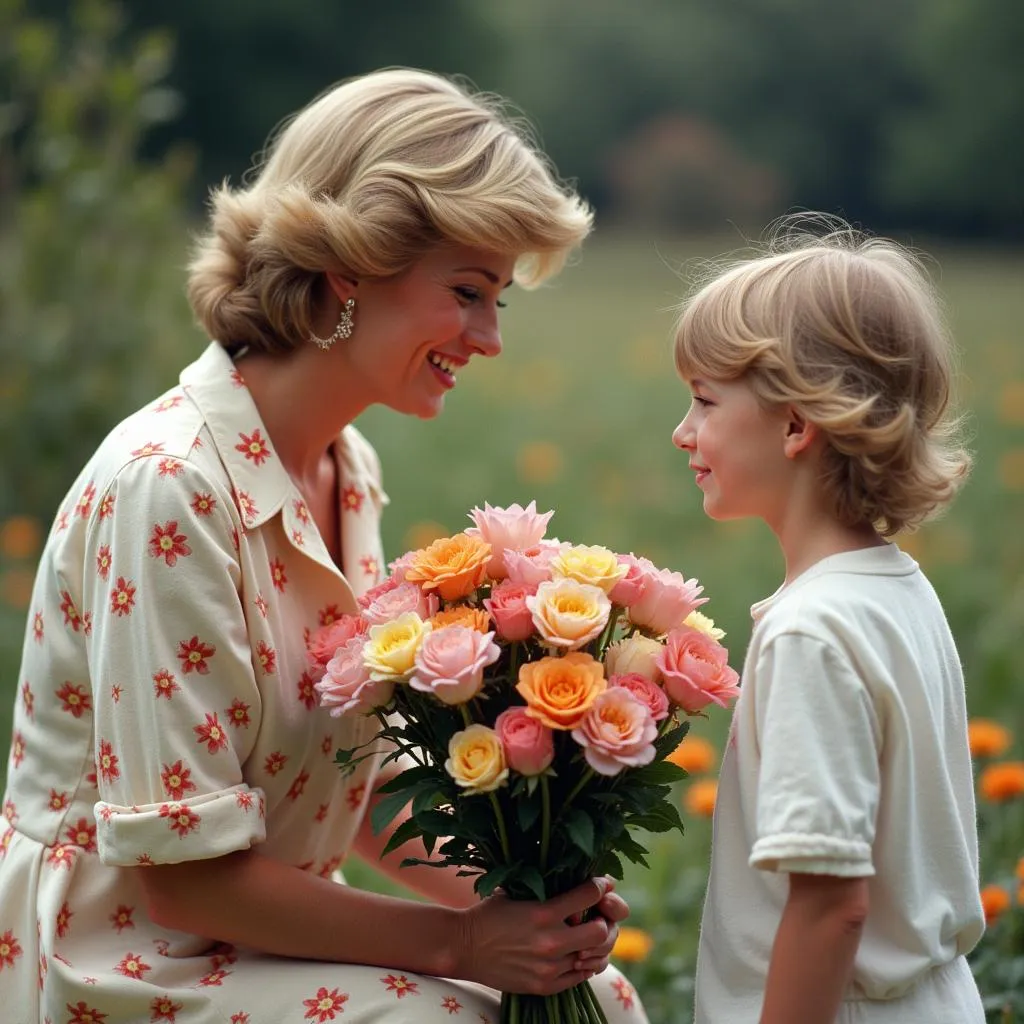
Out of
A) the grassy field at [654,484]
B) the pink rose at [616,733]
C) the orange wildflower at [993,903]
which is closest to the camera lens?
the pink rose at [616,733]

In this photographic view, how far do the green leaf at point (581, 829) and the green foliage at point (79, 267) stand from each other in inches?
138

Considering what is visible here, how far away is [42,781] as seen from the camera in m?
2.19

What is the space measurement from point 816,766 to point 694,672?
252mm

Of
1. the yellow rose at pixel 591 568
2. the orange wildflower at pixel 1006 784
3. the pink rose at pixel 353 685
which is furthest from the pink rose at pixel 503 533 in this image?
the orange wildflower at pixel 1006 784

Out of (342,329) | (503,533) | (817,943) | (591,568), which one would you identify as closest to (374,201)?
(342,329)

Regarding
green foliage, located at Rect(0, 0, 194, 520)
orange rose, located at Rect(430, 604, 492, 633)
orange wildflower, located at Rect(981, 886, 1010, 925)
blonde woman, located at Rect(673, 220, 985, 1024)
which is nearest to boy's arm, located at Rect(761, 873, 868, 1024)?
blonde woman, located at Rect(673, 220, 985, 1024)

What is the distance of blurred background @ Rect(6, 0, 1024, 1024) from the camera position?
181 inches

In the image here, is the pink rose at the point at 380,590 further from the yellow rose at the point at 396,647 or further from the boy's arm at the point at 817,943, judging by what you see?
the boy's arm at the point at 817,943

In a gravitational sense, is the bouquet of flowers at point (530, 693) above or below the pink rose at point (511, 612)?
below

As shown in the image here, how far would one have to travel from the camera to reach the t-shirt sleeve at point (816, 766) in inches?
63.5

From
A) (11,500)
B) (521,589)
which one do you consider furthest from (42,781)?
(11,500)

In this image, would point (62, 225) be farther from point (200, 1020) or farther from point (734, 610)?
point (200, 1020)

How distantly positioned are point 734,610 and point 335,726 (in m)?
2.54

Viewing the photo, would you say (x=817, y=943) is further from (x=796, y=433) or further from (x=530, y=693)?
(x=796, y=433)
